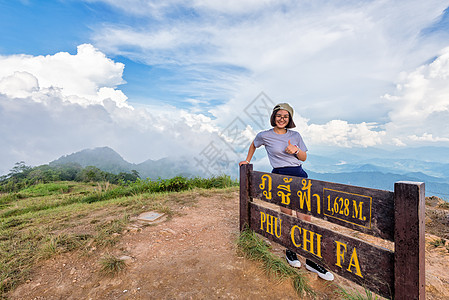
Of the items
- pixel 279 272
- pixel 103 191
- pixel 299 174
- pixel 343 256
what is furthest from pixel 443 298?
pixel 103 191

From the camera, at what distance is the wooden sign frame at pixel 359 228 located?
1654mm

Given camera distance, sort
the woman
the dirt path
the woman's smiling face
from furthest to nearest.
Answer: the woman's smiling face < the woman < the dirt path

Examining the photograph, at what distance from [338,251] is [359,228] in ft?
1.25

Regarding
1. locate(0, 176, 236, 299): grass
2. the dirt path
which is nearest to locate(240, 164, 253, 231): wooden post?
the dirt path

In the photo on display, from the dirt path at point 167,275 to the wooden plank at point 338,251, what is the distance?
481 mm

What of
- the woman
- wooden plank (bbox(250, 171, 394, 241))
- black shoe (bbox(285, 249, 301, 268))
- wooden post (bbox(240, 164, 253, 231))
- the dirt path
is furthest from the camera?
wooden post (bbox(240, 164, 253, 231))

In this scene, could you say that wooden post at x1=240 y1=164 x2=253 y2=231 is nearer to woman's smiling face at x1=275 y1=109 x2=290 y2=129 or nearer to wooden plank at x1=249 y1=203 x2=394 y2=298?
wooden plank at x1=249 y1=203 x2=394 y2=298

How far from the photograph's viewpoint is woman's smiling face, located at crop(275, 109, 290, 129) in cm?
319

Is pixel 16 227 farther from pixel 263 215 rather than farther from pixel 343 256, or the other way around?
pixel 343 256

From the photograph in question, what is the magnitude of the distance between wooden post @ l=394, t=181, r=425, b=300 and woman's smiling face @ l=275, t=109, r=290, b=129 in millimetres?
1717

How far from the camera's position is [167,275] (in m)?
2.71

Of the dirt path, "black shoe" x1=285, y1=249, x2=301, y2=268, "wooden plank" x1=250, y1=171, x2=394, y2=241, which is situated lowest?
the dirt path

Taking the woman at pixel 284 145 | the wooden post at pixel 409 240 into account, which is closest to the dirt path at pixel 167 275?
the woman at pixel 284 145

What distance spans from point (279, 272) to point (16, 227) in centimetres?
608
